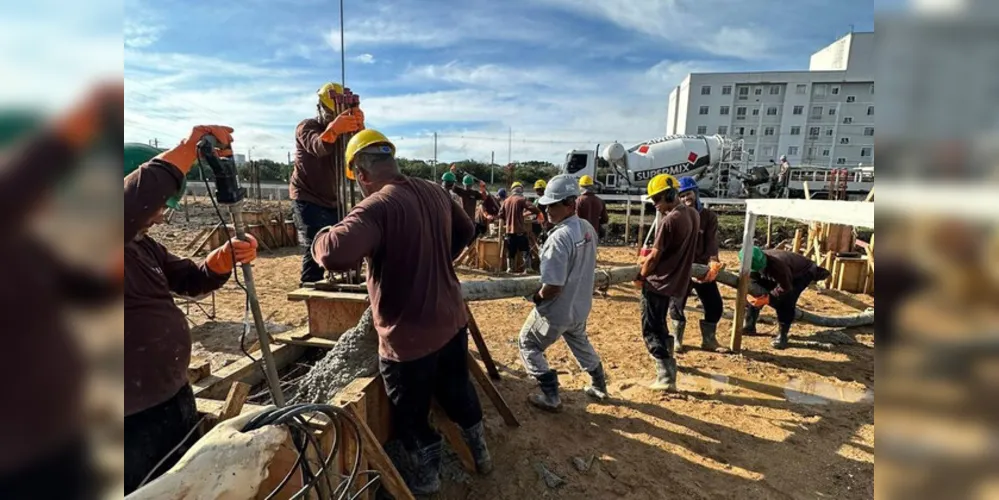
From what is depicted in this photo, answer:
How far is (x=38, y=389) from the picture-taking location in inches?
28.9

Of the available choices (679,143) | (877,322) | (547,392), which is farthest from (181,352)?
(679,143)

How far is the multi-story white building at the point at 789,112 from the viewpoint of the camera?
155ft

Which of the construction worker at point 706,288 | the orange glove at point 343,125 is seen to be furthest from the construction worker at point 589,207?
the orange glove at point 343,125

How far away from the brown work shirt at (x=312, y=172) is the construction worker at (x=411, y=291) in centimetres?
147

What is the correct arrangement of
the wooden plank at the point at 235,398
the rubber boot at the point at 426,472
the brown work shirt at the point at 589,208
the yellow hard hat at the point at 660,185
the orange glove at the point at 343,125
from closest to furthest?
the wooden plank at the point at 235,398
the rubber boot at the point at 426,472
the orange glove at the point at 343,125
the yellow hard hat at the point at 660,185
the brown work shirt at the point at 589,208

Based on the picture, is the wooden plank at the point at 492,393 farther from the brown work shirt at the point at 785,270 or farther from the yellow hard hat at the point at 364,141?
the brown work shirt at the point at 785,270

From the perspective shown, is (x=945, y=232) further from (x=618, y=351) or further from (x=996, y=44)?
(x=618, y=351)

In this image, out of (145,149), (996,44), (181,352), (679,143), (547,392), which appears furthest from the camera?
(679,143)

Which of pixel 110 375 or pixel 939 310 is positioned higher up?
pixel 939 310

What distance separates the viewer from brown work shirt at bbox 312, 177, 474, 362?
2541mm

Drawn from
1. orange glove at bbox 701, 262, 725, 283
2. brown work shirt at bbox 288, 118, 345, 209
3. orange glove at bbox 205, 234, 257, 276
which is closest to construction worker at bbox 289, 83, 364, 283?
brown work shirt at bbox 288, 118, 345, 209

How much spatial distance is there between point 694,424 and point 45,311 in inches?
171

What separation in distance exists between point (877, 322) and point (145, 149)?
234cm

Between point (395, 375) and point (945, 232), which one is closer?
point (945, 232)
